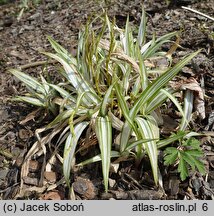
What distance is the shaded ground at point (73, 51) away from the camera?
6.98 ft

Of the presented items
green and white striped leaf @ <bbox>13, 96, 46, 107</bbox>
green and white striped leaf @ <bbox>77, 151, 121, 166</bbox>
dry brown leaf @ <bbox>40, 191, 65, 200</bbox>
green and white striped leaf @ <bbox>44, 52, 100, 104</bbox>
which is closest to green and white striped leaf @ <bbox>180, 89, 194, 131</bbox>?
green and white striped leaf @ <bbox>77, 151, 121, 166</bbox>

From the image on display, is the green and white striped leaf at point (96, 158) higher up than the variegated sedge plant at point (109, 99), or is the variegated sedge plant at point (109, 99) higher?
the variegated sedge plant at point (109, 99)

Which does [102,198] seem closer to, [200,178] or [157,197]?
[157,197]

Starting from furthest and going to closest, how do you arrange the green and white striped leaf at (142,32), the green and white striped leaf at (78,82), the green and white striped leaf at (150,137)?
the green and white striped leaf at (142,32) < the green and white striped leaf at (78,82) < the green and white striped leaf at (150,137)

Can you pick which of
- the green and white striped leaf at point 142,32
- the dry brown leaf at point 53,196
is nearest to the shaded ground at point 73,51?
the dry brown leaf at point 53,196

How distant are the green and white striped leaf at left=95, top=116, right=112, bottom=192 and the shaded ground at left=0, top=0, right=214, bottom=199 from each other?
0.20 m

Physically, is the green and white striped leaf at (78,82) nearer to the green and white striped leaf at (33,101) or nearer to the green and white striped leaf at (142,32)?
the green and white striped leaf at (33,101)

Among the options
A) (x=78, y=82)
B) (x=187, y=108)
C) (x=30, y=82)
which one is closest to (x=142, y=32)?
(x=78, y=82)

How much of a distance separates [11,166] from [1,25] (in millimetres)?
2092

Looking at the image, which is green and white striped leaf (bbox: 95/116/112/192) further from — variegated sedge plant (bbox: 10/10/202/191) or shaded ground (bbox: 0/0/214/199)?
shaded ground (bbox: 0/0/214/199)

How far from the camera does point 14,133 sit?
258 centimetres

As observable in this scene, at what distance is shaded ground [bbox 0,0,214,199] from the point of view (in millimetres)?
2129

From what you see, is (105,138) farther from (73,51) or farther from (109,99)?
(73,51)

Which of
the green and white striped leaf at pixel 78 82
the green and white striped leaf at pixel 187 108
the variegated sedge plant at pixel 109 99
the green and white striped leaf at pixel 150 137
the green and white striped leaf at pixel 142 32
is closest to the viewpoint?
the green and white striped leaf at pixel 150 137
